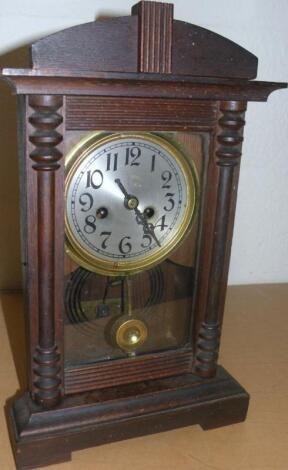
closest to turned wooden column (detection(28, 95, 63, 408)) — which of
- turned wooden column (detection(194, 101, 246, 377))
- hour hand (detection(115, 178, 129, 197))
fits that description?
hour hand (detection(115, 178, 129, 197))

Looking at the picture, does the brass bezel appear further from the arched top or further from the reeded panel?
the arched top

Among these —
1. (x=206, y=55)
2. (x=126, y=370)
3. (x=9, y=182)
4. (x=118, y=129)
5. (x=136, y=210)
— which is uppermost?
(x=206, y=55)

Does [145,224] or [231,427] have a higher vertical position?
A: [145,224]

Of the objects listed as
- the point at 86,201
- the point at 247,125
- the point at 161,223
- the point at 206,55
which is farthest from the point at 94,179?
the point at 247,125

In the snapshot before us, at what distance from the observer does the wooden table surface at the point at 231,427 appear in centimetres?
78

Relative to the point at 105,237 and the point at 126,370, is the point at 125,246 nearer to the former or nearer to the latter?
the point at 105,237

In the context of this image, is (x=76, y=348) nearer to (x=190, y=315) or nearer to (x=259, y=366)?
(x=190, y=315)

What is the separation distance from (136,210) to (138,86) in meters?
0.19

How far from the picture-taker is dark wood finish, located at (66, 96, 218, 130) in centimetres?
68

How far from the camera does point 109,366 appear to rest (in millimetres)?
833

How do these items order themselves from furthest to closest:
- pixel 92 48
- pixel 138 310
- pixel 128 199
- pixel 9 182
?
pixel 9 182 → pixel 138 310 → pixel 128 199 → pixel 92 48

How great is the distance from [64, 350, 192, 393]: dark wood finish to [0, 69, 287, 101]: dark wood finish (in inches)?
17.6

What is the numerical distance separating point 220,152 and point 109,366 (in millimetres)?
406

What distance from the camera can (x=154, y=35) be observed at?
2.24 ft
